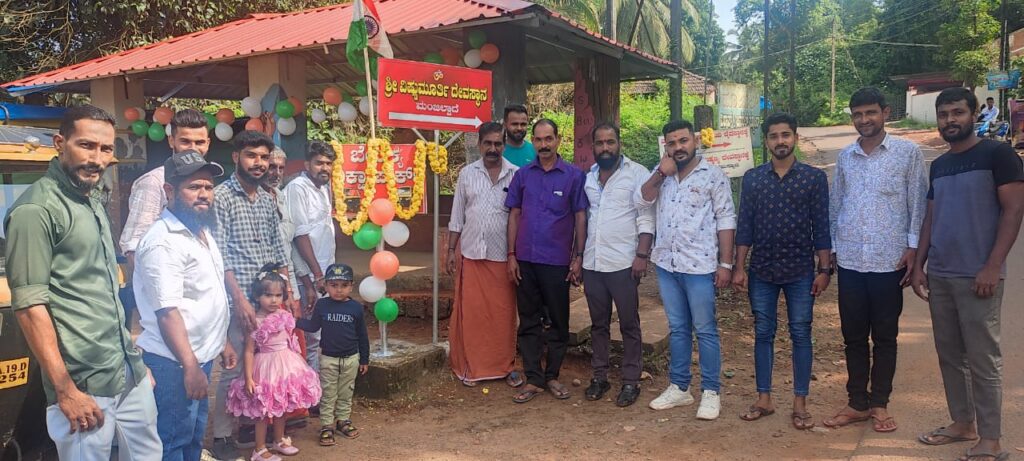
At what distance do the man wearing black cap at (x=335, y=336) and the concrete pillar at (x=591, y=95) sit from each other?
16.1 feet

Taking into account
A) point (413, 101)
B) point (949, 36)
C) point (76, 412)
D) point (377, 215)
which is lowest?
point (76, 412)

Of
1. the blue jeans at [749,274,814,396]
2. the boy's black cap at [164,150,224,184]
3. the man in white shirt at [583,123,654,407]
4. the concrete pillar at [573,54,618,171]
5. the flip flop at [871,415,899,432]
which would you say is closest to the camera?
the boy's black cap at [164,150,224,184]

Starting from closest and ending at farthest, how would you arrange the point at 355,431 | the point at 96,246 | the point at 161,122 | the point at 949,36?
the point at 96,246, the point at 355,431, the point at 161,122, the point at 949,36

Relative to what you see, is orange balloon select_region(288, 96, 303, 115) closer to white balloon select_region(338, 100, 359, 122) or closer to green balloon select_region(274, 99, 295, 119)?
green balloon select_region(274, 99, 295, 119)

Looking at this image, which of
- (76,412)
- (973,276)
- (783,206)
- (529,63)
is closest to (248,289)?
(76,412)

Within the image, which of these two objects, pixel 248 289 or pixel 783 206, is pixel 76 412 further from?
pixel 783 206

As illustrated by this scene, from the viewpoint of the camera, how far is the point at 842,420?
3.90 meters

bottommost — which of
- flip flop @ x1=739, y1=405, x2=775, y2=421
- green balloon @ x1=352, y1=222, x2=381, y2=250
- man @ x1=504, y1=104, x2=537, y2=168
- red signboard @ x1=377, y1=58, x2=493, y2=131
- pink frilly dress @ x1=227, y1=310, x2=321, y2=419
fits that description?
flip flop @ x1=739, y1=405, x2=775, y2=421

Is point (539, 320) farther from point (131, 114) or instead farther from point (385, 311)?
point (131, 114)

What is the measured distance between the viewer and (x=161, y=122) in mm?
8773

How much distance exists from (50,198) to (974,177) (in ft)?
12.6

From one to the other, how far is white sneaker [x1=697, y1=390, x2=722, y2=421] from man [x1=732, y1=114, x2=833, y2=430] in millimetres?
420

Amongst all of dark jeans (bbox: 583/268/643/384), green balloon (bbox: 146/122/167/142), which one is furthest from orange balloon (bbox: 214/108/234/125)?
dark jeans (bbox: 583/268/643/384)

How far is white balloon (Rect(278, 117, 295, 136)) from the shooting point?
7.61m
